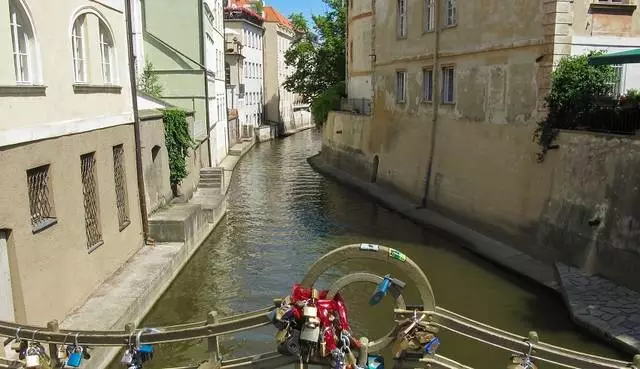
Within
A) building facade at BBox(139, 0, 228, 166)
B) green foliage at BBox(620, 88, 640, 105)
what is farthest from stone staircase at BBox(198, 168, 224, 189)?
green foliage at BBox(620, 88, 640, 105)

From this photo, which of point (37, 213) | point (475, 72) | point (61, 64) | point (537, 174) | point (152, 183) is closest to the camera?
point (37, 213)

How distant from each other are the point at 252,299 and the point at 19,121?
6001 millimetres

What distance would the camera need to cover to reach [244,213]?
2117cm

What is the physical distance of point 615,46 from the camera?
14414 mm

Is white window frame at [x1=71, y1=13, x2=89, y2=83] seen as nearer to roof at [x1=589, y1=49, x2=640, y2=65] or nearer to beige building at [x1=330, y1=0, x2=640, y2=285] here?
beige building at [x1=330, y1=0, x2=640, y2=285]

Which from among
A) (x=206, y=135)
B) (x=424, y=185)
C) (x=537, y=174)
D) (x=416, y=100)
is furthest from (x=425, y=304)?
(x=206, y=135)

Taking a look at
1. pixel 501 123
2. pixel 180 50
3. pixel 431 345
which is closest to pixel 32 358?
pixel 431 345

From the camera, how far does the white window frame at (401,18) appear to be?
918 inches

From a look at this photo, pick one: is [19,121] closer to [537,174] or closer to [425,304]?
[425,304]

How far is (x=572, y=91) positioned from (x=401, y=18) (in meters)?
11.4

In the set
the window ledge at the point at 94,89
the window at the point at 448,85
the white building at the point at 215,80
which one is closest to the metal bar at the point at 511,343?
the window ledge at the point at 94,89

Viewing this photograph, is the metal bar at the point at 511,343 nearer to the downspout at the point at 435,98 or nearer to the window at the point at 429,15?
the downspout at the point at 435,98

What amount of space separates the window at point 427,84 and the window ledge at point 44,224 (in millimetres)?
14717

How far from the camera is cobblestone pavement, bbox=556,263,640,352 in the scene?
A: 32.2 feet
